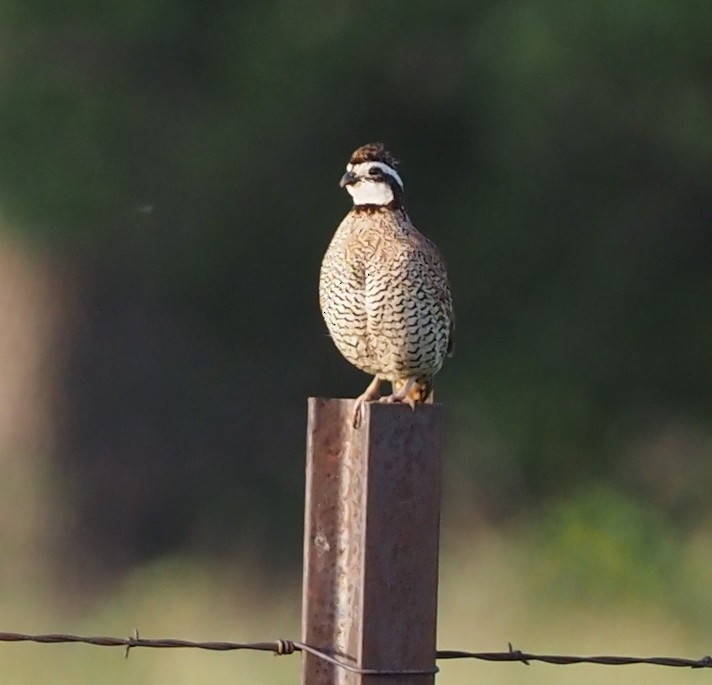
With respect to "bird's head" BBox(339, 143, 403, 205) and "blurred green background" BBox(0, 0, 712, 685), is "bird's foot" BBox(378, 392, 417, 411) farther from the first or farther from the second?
"blurred green background" BBox(0, 0, 712, 685)

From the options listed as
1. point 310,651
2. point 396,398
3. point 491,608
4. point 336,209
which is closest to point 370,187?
point 396,398

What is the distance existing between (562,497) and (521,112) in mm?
2126

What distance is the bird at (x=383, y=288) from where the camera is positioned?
4.54 metres

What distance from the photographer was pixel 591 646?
8000 millimetres

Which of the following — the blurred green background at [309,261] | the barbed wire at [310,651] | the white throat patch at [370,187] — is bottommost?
the barbed wire at [310,651]

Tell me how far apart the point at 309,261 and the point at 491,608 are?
2742 mm

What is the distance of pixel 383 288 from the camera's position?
453 centimetres

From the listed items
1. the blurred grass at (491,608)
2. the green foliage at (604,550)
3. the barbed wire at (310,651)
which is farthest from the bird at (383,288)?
the green foliage at (604,550)

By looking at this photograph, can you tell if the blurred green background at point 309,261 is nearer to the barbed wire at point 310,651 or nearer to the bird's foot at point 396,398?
the bird's foot at point 396,398

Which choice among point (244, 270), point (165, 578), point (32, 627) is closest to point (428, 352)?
point (32, 627)

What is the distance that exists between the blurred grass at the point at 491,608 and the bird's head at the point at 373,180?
9.41 feet

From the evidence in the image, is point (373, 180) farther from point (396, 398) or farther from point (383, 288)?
point (396, 398)

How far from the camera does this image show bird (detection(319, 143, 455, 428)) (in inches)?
179

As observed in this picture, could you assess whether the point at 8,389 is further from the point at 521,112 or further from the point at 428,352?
the point at 428,352
